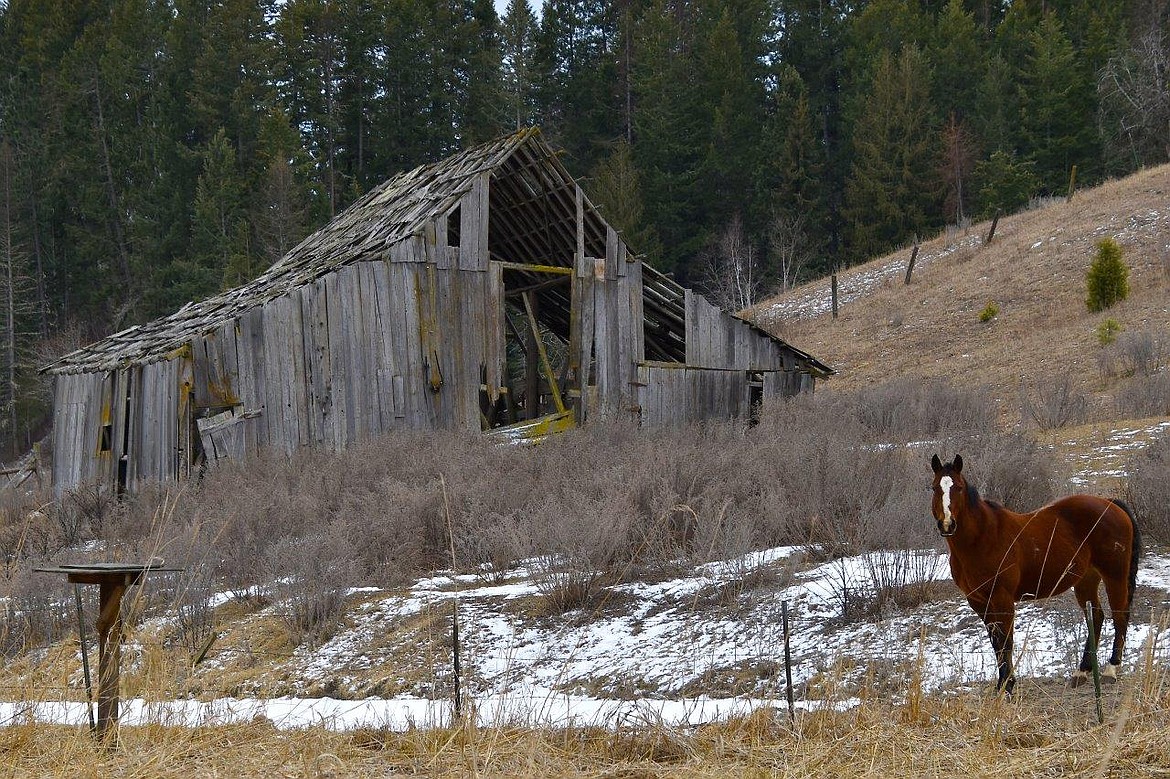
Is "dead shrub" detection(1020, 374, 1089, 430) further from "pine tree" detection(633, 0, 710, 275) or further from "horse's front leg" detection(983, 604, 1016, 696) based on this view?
"pine tree" detection(633, 0, 710, 275)

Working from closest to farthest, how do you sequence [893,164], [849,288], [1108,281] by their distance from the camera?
[1108,281], [849,288], [893,164]

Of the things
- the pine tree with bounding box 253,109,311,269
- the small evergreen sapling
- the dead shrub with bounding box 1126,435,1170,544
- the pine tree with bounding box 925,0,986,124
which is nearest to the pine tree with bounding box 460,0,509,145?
the pine tree with bounding box 253,109,311,269

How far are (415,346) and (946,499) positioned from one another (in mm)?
11980

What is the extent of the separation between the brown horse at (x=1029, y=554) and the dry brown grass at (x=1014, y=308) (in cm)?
1314

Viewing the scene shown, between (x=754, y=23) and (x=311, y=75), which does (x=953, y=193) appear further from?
(x=311, y=75)

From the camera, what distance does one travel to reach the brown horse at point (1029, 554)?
446cm

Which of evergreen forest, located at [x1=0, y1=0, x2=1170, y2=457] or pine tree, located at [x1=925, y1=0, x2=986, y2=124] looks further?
pine tree, located at [x1=925, y1=0, x2=986, y2=124]

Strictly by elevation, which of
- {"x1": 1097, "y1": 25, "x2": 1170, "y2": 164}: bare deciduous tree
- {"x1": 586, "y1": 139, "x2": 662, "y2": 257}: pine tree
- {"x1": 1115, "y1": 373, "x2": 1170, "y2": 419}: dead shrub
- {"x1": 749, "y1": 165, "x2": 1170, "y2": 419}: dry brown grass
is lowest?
{"x1": 1115, "y1": 373, "x2": 1170, "y2": 419}: dead shrub

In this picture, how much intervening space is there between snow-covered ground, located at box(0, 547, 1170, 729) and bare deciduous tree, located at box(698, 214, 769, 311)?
35931mm

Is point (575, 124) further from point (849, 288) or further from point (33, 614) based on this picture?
point (33, 614)

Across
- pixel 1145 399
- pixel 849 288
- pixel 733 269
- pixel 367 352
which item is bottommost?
pixel 1145 399

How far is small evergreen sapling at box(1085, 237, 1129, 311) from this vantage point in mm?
24062

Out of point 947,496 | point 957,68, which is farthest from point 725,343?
point 957,68

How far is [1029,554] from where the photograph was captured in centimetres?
460
